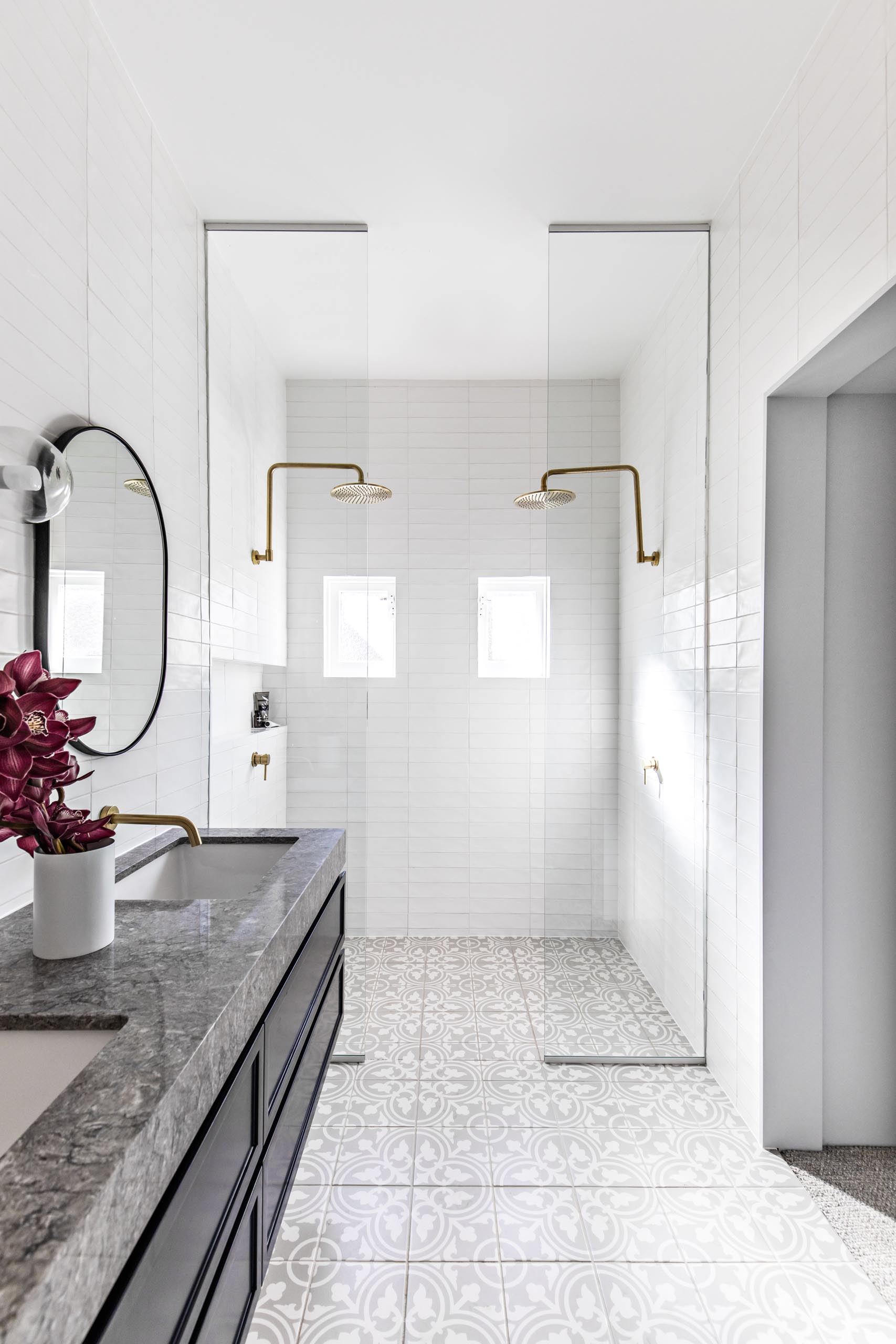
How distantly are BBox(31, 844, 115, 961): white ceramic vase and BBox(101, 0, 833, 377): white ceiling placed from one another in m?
1.93

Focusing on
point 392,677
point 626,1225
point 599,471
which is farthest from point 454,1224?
point 599,471

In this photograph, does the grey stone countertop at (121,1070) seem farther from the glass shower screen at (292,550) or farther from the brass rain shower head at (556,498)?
the brass rain shower head at (556,498)

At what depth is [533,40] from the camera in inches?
71.1

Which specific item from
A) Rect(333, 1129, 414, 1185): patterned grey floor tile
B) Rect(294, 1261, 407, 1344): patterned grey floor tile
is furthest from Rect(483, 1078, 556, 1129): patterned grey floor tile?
Rect(294, 1261, 407, 1344): patterned grey floor tile

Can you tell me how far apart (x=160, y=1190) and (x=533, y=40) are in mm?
2375

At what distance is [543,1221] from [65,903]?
1456mm

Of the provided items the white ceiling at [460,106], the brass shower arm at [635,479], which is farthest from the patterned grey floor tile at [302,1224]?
the white ceiling at [460,106]

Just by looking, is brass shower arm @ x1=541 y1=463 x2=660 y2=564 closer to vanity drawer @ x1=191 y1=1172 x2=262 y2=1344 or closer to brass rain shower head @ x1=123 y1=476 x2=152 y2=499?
brass rain shower head @ x1=123 y1=476 x2=152 y2=499

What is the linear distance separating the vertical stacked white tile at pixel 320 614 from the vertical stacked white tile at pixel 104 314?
0.29 m

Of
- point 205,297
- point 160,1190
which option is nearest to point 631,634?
point 205,297

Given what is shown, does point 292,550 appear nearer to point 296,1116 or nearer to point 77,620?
point 77,620

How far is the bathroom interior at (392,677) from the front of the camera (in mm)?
1078

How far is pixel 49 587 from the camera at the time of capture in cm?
145

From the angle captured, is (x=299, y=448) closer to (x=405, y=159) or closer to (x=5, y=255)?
(x=405, y=159)
